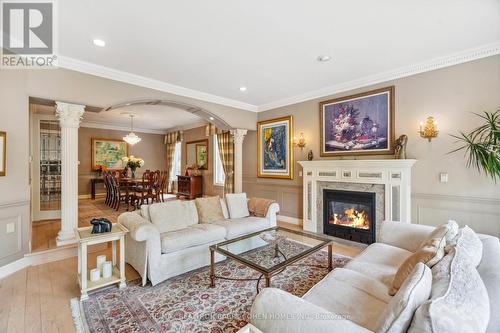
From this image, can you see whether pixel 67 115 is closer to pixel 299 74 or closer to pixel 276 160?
pixel 299 74

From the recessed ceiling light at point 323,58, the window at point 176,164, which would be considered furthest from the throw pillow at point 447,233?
the window at point 176,164

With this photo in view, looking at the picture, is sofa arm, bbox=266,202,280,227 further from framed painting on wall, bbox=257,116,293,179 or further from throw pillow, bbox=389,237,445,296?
throw pillow, bbox=389,237,445,296

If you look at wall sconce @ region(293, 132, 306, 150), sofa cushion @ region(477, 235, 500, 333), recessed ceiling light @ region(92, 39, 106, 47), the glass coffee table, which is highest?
recessed ceiling light @ region(92, 39, 106, 47)

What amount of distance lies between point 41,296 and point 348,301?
2.93 meters

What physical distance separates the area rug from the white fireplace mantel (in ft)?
5.55

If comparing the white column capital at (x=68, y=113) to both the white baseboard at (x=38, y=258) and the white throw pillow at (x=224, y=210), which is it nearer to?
the white baseboard at (x=38, y=258)

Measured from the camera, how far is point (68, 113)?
3328 mm

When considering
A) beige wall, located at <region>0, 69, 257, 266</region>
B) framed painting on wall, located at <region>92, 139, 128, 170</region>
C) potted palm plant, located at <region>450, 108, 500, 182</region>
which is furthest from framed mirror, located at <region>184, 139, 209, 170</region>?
potted palm plant, located at <region>450, 108, 500, 182</region>

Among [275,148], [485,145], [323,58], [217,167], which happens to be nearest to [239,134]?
[275,148]

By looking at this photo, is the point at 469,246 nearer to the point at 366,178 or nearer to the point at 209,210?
the point at 366,178

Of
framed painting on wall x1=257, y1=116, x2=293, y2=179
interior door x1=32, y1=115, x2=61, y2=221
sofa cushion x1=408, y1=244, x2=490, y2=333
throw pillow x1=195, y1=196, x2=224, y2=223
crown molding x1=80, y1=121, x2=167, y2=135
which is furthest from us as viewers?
crown molding x1=80, y1=121, x2=167, y2=135

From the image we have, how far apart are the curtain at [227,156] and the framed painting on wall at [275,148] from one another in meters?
0.92

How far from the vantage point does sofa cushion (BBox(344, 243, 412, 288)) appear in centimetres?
185

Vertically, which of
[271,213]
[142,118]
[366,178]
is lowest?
[271,213]
